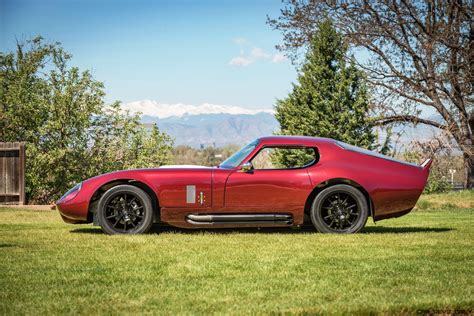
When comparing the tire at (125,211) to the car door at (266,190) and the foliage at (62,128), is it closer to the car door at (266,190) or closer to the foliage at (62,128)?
the car door at (266,190)

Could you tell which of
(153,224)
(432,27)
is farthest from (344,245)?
(432,27)

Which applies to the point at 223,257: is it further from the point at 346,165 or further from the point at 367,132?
the point at 367,132

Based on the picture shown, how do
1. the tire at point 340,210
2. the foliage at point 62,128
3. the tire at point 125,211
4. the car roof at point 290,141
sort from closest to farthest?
the tire at point 125,211 < the tire at point 340,210 < the car roof at point 290,141 < the foliage at point 62,128

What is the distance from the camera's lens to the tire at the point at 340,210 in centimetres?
863

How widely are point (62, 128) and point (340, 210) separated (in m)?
17.4

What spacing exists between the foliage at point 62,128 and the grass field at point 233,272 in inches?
587

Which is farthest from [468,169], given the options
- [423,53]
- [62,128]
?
[62,128]

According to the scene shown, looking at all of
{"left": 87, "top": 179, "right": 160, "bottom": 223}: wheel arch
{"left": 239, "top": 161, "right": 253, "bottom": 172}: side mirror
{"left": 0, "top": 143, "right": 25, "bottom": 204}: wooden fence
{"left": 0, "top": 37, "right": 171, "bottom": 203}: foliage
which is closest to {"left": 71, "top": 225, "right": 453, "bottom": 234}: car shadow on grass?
{"left": 87, "top": 179, "right": 160, "bottom": 223}: wheel arch

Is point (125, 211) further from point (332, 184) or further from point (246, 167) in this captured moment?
point (332, 184)

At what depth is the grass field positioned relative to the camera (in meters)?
4.56

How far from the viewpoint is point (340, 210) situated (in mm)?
8781

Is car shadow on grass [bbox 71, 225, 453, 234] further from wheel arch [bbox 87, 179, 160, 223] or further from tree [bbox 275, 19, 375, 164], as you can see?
tree [bbox 275, 19, 375, 164]

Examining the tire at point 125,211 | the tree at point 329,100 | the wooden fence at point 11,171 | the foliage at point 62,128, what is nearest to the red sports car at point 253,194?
the tire at point 125,211

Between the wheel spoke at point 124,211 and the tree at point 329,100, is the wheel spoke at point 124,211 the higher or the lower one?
the lower one
